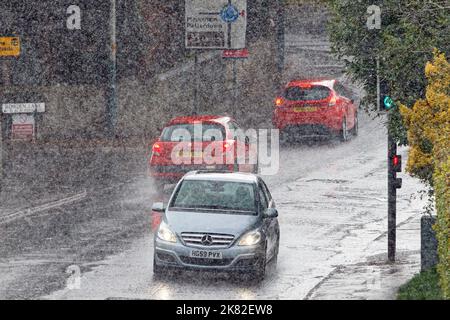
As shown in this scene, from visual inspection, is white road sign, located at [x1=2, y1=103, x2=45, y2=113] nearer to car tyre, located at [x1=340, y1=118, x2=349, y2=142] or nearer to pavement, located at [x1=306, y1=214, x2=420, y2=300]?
car tyre, located at [x1=340, y1=118, x2=349, y2=142]

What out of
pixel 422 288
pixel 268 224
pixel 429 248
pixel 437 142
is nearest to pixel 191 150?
pixel 268 224

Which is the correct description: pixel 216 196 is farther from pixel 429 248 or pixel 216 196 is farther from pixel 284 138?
pixel 284 138

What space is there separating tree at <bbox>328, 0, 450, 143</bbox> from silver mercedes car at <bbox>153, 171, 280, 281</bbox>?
104 inches

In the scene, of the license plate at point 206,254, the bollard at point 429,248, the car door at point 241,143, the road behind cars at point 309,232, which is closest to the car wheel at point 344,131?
the road behind cars at point 309,232

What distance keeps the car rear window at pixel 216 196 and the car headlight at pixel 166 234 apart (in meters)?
0.68

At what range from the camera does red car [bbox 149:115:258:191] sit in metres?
28.0

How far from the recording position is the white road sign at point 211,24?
4250 cm

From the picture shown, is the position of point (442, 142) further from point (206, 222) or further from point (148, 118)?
point (148, 118)

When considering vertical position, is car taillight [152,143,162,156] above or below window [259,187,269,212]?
above

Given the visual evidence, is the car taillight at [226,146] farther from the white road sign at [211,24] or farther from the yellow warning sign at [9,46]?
the white road sign at [211,24]

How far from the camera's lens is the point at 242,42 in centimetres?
4412

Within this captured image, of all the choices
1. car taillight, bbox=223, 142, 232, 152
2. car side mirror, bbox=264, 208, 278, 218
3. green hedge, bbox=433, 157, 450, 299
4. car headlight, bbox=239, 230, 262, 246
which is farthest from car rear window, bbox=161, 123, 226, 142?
green hedge, bbox=433, 157, 450, 299

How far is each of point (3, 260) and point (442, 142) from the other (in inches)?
300
